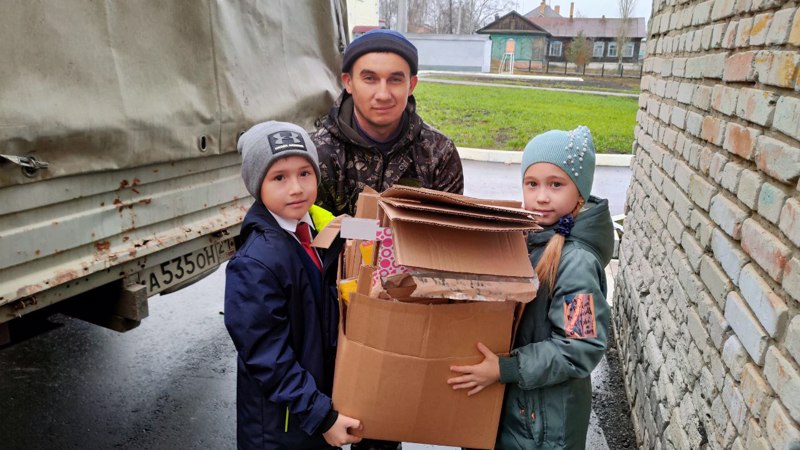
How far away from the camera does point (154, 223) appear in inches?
106

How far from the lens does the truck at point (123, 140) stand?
204 centimetres

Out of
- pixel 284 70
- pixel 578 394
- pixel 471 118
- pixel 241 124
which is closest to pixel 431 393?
pixel 578 394

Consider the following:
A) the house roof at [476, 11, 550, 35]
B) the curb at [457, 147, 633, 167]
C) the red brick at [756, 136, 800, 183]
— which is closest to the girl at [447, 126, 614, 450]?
the red brick at [756, 136, 800, 183]

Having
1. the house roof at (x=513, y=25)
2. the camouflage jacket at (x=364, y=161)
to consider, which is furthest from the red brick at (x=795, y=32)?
the house roof at (x=513, y=25)

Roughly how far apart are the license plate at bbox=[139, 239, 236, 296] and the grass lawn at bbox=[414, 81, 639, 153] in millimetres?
8853

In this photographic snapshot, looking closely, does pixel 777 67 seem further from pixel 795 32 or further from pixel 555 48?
pixel 555 48

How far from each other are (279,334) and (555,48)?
177ft

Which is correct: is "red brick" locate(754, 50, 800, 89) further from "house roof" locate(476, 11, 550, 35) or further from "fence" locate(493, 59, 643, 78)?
"house roof" locate(476, 11, 550, 35)

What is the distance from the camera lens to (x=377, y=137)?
2.35 metres

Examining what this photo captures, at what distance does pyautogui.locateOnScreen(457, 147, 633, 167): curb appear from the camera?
1039 centimetres

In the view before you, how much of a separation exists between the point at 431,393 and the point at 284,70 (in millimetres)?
2484

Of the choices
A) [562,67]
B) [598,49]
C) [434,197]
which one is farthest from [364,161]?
[598,49]

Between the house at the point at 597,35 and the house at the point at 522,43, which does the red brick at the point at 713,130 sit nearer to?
the house at the point at 522,43

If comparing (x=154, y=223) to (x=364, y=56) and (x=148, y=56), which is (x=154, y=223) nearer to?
(x=148, y=56)
